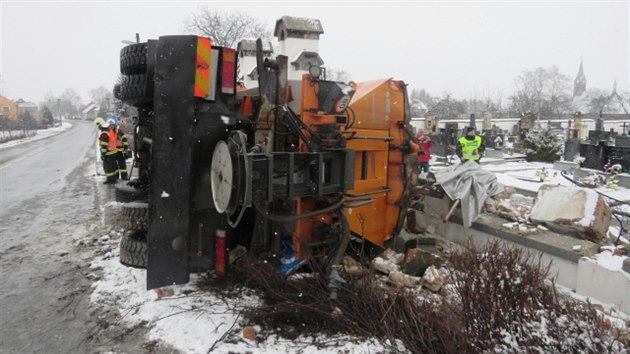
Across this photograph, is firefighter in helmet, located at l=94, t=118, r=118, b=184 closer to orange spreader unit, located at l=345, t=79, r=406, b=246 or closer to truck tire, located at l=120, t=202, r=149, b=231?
truck tire, located at l=120, t=202, r=149, b=231

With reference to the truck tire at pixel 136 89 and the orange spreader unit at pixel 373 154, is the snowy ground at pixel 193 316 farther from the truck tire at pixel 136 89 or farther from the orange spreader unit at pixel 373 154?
the truck tire at pixel 136 89

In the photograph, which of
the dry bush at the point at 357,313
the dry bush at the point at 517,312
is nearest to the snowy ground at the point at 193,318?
the dry bush at the point at 357,313

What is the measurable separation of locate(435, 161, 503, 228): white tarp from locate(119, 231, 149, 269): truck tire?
4.04m

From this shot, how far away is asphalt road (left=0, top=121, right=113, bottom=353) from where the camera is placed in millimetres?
3078

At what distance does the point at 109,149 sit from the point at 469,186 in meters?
8.50

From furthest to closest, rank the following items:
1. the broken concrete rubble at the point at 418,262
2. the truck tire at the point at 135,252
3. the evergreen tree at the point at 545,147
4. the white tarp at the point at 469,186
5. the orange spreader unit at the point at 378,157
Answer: the evergreen tree at the point at 545,147
the white tarp at the point at 469,186
the broken concrete rubble at the point at 418,262
the orange spreader unit at the point at 378,157
the truck tire at the point at 135,252

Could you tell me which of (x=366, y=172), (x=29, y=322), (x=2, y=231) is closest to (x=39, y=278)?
(x=29, y=322)

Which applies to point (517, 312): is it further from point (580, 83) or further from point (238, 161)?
point (580, 83)

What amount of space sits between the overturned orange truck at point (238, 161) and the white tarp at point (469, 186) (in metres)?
2.16

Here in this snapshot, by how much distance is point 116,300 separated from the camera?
3.54 metres

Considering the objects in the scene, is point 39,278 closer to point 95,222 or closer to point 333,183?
point 95,222

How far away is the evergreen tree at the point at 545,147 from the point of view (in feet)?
57.1

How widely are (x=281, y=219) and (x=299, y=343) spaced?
0.94 m

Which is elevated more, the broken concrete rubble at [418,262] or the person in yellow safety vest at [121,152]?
the person in yellow safety vest at [121,152]
